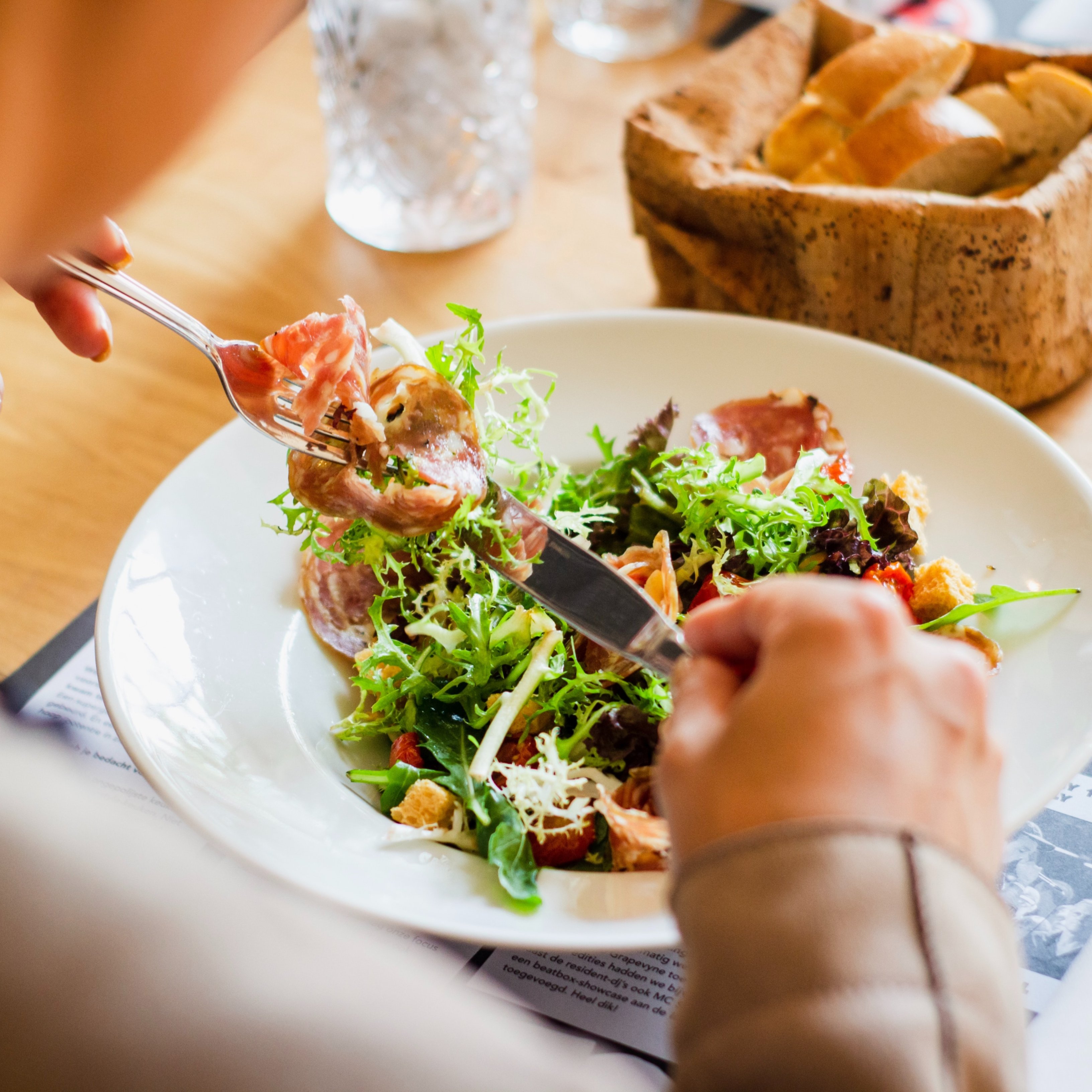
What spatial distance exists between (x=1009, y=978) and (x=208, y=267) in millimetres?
1864

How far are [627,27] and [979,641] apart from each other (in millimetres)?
1957

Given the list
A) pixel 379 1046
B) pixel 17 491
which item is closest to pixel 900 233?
pixel 379 1046

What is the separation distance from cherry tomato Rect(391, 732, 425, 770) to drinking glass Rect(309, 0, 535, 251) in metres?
1.17

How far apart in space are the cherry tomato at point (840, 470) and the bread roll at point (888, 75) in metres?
0.66

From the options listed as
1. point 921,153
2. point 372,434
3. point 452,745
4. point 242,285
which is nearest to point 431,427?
point 372,434

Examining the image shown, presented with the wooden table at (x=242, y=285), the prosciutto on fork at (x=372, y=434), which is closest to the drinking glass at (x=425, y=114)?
the wooden table at (x=242, y=285)

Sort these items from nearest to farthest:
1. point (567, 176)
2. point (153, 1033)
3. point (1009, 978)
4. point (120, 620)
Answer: point (153, 1033), point (1009, 978), point (120, 620), point (567, 176)

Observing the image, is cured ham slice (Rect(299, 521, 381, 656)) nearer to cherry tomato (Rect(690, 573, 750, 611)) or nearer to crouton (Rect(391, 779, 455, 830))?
crouton (Rect(391, 779, 455, 830))

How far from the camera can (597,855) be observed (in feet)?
3.16

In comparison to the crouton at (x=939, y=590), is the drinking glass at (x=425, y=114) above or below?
above

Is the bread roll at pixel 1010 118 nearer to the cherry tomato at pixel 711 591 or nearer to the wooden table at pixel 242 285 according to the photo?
the wooden table at pixel 242 285

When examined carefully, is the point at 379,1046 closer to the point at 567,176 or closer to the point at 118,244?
the point at 118,244

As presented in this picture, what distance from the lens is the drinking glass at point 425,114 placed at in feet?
5.60

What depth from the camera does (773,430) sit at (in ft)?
4.39
